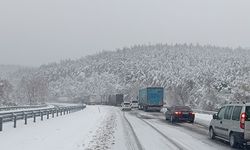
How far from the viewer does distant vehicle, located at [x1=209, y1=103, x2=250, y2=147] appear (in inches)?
659

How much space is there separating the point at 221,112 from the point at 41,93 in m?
127

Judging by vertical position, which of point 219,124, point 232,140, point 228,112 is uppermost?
point 228,112

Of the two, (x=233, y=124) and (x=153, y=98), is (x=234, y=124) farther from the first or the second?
(x=153, y=98)

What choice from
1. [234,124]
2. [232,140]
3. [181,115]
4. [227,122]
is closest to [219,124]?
[227,122]

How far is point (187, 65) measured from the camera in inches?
6998

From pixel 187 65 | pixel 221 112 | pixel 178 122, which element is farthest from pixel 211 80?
pixel 187 65

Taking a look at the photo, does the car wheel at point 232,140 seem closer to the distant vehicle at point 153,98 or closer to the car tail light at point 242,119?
the car tail light at point 242,119

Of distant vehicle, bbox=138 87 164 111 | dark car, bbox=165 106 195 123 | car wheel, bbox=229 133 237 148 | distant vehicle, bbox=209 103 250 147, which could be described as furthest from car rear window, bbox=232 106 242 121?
distant vehicle, bbox=138 87 164 111

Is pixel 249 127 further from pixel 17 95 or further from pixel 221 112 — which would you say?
pixel 17 95

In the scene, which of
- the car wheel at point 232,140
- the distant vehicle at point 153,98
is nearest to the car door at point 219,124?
the car wheel at point 232,140

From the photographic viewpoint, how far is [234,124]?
57.7 feet

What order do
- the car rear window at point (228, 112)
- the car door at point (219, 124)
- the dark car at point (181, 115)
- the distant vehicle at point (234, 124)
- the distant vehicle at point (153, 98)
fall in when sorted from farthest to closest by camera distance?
the distant vehicle at point (153, 98)
the dark car at point (181, 115)
the car door at point (219, 124)
the car rear window at point (228, 112)
the distant vehicle at point (234, 124)

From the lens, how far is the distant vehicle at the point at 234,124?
16.7m

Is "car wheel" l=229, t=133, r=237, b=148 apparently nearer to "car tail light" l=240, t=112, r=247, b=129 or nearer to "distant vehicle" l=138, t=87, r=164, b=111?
"car tail light" l=240, t=112, r=247, b=129
